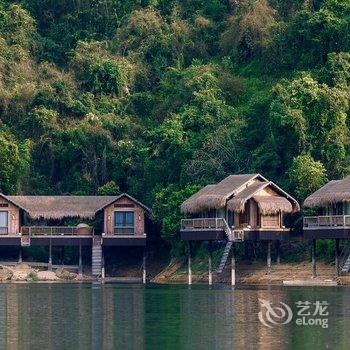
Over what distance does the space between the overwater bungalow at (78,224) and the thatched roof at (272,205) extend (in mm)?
9220

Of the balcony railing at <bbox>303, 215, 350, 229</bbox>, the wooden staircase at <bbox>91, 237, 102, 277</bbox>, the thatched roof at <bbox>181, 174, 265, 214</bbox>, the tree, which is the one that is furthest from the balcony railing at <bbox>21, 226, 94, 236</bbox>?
the balcony railing at <bbox>303, 215, 350, 229</bbox>

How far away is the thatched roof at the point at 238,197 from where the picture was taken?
211 feet

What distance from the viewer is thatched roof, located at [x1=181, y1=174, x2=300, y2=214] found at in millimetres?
64375

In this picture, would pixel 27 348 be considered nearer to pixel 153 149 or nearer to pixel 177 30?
pixel 153 149

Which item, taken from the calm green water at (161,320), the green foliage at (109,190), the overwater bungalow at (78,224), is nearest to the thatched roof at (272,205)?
the calm green water at (161,320)

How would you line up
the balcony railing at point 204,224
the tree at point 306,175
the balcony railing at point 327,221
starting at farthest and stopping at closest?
1. the tree at point 306,175
2. the balcony railing at point 204,224
3. the balcony railing at point 327,221

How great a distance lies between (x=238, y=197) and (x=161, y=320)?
22334 millimetres

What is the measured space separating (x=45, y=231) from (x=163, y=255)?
6829 millimetres

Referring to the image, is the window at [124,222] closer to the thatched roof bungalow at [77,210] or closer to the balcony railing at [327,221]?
the thatched roof bungalow at [77,210]

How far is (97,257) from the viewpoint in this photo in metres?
72.5

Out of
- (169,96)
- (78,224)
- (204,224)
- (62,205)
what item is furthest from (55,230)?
(169,96)

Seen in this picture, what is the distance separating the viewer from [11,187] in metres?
77.4

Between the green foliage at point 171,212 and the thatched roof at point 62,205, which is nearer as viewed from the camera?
the green foliage at point 171,212

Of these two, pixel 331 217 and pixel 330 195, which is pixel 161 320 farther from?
pixel 330 195
